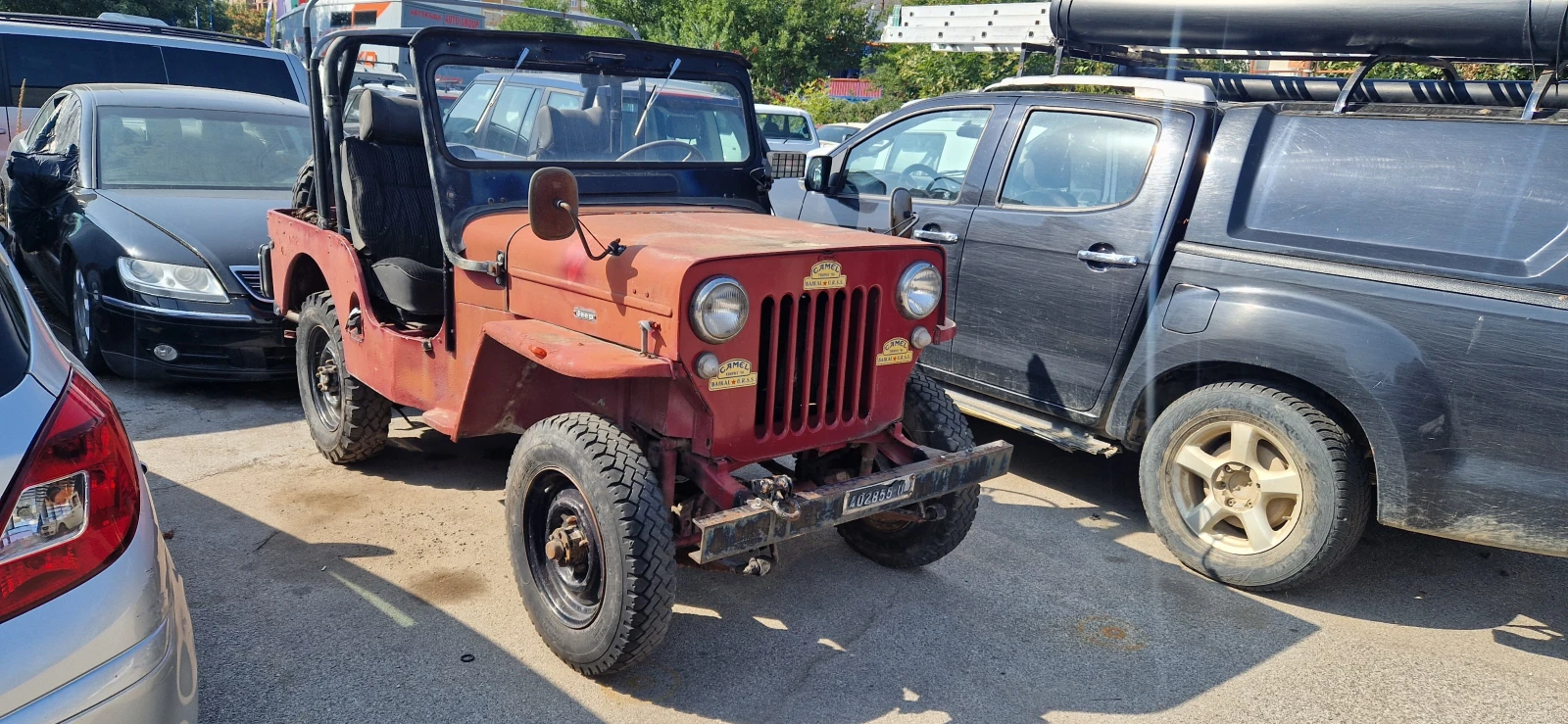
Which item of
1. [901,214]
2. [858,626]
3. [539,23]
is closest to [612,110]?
[901,214]

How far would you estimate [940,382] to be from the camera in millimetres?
5344

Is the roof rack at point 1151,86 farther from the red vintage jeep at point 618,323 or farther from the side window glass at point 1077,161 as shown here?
the red vintage jeep at point 618,323

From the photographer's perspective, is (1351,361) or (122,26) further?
(122,26)

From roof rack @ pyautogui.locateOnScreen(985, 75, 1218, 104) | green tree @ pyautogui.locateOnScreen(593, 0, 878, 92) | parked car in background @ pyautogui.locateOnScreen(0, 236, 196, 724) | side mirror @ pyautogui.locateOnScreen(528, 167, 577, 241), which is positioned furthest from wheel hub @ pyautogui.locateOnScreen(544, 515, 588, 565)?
green tree @ pyautogui.locateOnScreen(593, 0, 878, 92)

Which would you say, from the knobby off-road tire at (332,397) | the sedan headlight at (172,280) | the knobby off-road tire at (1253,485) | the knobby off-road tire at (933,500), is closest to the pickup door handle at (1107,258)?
the knobby off-road tire at (1253,485)

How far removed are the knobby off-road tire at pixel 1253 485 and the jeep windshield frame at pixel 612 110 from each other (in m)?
2.02

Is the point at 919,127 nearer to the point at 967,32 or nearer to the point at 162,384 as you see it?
the point at 967,32

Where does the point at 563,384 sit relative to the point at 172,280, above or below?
above

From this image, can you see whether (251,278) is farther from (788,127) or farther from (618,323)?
(788,127)

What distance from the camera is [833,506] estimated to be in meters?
3.26

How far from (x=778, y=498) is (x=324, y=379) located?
289 cm

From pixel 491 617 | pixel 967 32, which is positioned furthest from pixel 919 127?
pixel 491 617

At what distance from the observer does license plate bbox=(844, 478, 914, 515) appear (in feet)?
10.9

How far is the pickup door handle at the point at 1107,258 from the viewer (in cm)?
452
